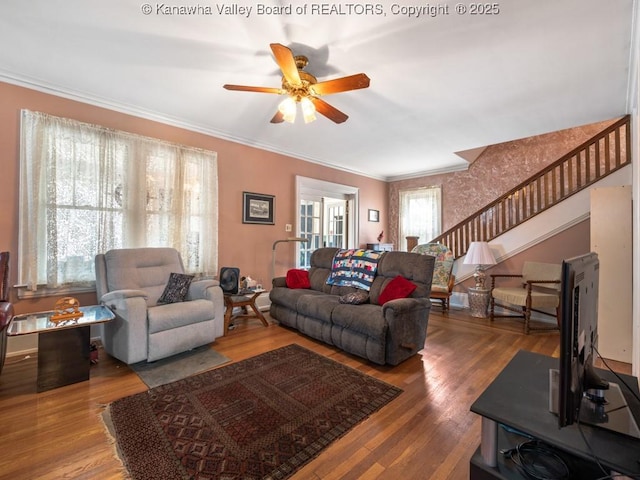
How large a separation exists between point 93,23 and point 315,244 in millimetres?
4029

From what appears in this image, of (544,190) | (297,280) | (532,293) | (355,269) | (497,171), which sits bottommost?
(532,293)

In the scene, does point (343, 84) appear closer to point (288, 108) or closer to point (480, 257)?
point (288, 108)

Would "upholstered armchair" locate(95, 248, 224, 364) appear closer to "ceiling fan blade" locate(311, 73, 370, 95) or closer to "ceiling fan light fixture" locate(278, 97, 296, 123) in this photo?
"ceiling fan light fixture" locate(278, 97, 296, 123)

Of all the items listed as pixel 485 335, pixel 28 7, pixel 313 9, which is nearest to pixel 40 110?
pixel 28 7

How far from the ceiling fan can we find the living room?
983 mm

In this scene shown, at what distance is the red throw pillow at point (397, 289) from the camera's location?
2.72m

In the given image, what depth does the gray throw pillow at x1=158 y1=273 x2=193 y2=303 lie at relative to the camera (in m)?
2.92

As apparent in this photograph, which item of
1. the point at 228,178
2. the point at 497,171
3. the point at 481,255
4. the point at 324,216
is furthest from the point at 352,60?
the point at 497,171

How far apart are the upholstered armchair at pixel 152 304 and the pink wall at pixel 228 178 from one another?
1.91 ft

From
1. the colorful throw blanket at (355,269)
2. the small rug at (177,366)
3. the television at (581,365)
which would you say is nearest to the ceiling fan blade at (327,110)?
the colorful throw blanket at (355,269)

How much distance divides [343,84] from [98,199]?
8.78 ft

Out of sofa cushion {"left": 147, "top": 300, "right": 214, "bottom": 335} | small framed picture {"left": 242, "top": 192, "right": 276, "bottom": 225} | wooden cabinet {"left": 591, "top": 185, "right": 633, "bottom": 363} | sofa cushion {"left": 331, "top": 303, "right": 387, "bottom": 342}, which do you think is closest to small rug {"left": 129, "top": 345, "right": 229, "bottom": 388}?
sofa cushion {"left": 147, "top": 300, "right": 214, "bottom": 335}

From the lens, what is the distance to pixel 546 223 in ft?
12.8

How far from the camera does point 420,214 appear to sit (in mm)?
6016
